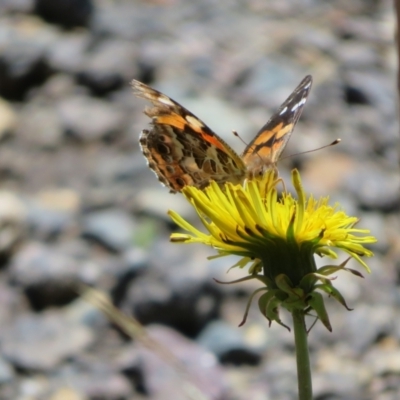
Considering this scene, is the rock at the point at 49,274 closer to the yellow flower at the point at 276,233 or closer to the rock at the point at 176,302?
the rock at the point at 176,302

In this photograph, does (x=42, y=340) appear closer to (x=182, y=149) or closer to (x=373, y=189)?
(x=182, y=149)

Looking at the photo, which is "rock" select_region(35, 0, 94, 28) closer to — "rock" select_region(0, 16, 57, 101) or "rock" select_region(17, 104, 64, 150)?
"rock" select_region(0, 16, 57, 101)

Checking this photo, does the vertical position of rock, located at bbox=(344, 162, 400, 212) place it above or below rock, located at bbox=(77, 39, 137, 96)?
below

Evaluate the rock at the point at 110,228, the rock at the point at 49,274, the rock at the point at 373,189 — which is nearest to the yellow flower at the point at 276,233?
the rock at the point at 49,274

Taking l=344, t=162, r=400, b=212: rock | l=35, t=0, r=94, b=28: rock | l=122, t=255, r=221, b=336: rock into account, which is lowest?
l=122, t=255, r=221, b=336: rock

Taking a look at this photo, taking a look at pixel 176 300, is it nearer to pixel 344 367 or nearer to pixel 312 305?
pixel 344 367

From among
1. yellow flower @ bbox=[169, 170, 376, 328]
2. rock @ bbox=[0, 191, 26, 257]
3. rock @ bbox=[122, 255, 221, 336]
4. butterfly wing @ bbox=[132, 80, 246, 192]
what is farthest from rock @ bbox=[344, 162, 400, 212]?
yellow flower @ bbox=[169, 170, 376, 328]

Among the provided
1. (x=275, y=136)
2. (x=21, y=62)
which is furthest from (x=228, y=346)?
(x=21, y=62)

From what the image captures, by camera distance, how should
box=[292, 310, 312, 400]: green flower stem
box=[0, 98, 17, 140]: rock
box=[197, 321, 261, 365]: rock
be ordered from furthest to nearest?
box=[0, 98, 17, 140]: rock < box=[197, 321, 261, 365]: rock < box=[292, 310, 312, 400]: green flower stem
